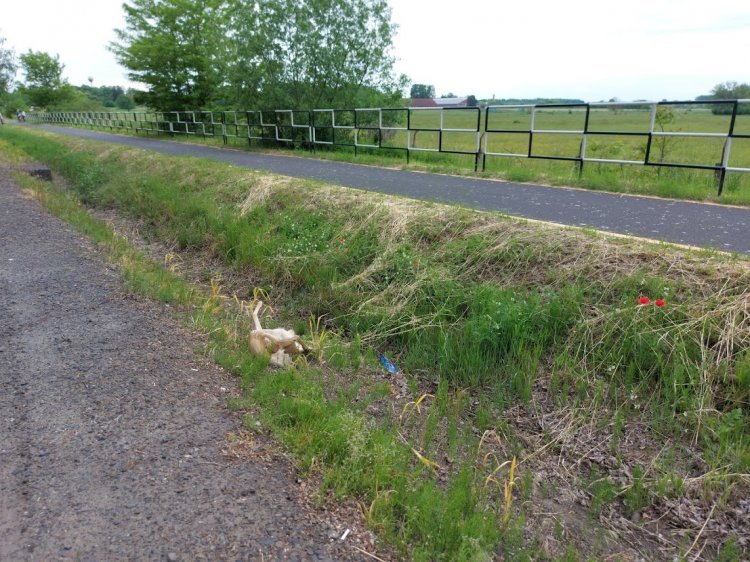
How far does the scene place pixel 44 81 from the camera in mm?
73125

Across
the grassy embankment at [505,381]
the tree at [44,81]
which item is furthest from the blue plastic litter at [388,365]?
the tree at [44,81]

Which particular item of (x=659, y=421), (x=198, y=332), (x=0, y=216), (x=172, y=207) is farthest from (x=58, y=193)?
(x=659, y=421)

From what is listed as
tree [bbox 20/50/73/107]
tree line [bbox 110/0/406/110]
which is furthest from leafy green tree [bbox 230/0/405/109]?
tree [bbox 20/50/73/107]

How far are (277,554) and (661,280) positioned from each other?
148 inches

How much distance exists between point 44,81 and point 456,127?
71.9m

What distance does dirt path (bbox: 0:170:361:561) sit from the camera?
9.32 feet

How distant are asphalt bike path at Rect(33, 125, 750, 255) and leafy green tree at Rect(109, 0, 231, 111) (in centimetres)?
2492

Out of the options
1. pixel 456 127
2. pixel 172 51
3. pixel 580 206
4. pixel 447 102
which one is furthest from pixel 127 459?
pixel 172 51

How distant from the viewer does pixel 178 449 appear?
11.7 ft

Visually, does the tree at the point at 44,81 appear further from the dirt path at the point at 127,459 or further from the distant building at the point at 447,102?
the dirt path at the point at 127,459

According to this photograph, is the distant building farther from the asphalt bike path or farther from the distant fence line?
the asphalt bike path

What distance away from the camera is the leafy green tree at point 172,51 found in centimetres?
3286

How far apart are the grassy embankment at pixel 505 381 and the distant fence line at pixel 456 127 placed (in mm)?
4953

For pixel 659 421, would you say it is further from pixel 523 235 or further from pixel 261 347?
pixel 261 347
